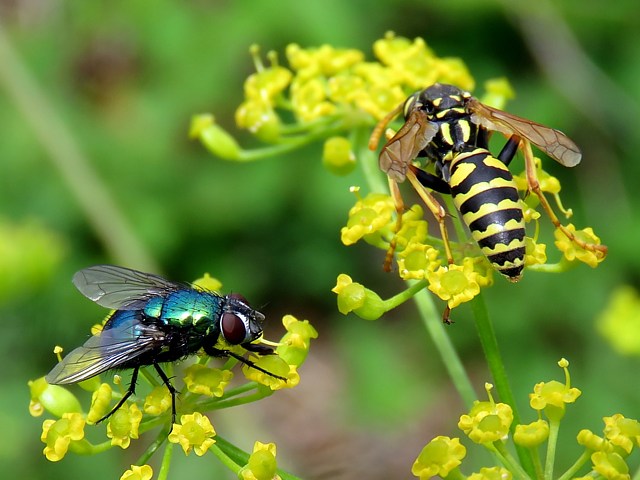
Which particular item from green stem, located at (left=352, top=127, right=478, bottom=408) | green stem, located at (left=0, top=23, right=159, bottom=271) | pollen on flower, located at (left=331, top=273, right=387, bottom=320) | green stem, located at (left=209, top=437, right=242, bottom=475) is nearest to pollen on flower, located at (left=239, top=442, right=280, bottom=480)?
green stem, located at (left=209, top=437, right=242, bottom=475)

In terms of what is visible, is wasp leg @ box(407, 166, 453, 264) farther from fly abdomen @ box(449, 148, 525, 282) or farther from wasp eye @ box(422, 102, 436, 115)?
wasp eye @ box(422, 102, 436, 115)

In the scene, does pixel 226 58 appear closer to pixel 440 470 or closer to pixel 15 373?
pixel 15 373

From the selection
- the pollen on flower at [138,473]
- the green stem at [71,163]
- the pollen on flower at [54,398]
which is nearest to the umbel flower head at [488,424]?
the pollen on flower at [138,473]

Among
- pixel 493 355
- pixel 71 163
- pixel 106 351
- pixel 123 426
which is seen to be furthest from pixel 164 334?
pixel 71 163

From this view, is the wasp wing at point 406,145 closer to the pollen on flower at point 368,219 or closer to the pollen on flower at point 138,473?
the pollen on flower at point 368,219

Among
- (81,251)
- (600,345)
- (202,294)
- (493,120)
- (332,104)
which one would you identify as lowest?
(600,345)

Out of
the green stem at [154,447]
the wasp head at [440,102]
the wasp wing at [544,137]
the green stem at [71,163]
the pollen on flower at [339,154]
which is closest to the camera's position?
the green stem at [154,447]

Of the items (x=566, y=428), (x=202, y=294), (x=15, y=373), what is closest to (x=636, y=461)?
(x=566, y=428)
